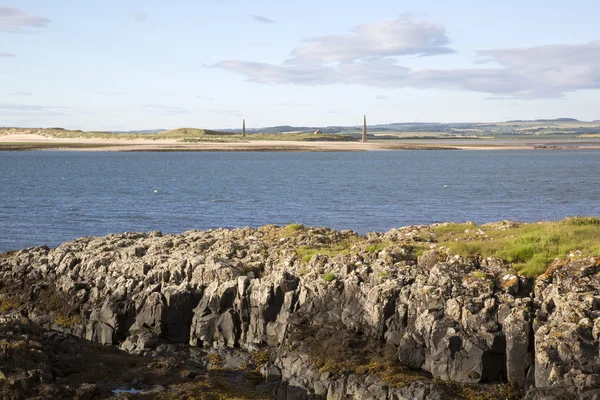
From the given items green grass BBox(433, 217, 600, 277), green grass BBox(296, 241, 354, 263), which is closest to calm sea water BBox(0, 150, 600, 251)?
green grass BBox(296, 241, 354, 263)

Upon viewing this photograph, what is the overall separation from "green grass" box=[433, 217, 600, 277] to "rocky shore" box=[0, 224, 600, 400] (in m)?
0.51

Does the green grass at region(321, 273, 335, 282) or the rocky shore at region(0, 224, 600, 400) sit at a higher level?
the green grass at region(321, 273, 335, 282)

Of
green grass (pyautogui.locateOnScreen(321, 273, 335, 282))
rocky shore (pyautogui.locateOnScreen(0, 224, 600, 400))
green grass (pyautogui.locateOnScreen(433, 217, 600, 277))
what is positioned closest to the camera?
rocky shore (pyautogui.locateOnScreen(0, 224, 600, 400))

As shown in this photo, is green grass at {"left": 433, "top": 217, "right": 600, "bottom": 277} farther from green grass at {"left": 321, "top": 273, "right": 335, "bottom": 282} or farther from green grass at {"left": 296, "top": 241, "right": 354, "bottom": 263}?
green grass at {"left": 321, "top": 273, "right": 335, "bottom": 282}

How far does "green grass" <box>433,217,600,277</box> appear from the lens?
21203 mm

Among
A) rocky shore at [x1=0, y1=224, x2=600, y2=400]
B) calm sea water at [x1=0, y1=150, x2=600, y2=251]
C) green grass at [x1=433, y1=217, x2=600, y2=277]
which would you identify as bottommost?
calm sea water at [x1=0, y1=150, x2=600, y2=251]

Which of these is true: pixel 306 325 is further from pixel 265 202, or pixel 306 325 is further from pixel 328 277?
pixel 265 202

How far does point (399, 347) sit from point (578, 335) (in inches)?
170

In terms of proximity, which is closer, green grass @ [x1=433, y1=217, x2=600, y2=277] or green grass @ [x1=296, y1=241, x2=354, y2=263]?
green grass @ [x1=433, y1=217, x2=600, y2=277]

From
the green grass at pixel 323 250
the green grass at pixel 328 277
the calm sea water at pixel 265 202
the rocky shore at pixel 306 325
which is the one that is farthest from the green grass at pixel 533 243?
the calm sea water at pixel 265 202

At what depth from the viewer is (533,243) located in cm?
2236

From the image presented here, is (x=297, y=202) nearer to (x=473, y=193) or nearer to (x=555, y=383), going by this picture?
(x=473, y=193)

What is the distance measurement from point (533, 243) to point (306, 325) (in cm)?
763

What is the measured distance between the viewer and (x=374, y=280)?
68.5 feet
